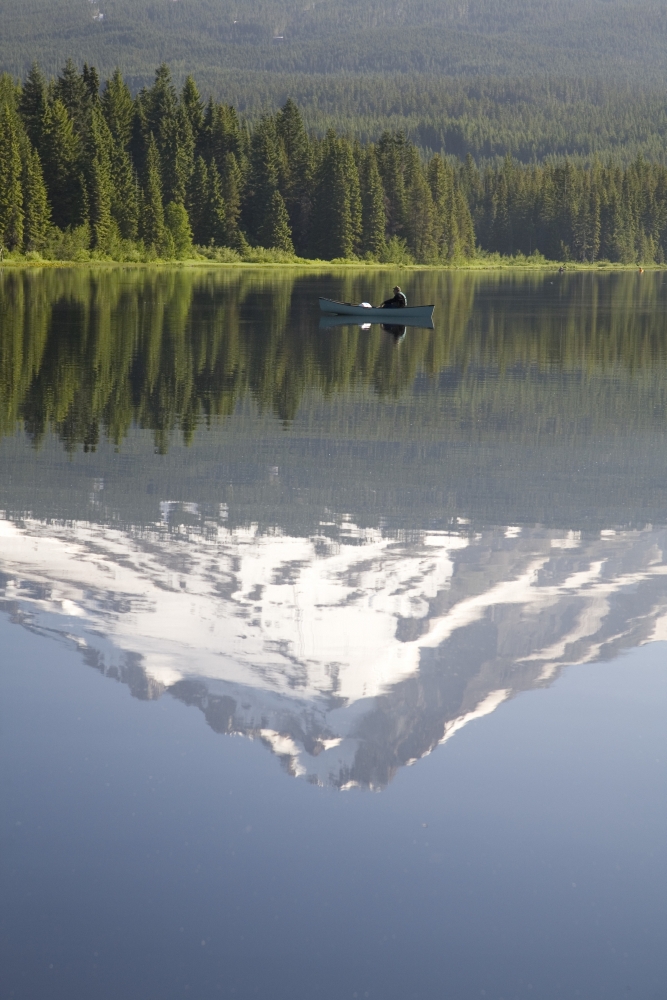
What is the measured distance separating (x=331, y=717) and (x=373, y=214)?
126m

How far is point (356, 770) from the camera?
6.33 metres

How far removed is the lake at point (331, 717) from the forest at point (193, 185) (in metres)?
78.8

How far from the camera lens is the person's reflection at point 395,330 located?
3576cm

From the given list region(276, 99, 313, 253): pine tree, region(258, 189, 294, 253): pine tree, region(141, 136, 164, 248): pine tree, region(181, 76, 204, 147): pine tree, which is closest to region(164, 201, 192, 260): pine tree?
region(141, 136, 164, 248): pine tree

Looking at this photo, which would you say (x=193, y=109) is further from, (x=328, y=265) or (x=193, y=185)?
(x=328, y=265)

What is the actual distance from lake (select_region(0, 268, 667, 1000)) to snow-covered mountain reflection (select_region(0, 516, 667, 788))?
3cm

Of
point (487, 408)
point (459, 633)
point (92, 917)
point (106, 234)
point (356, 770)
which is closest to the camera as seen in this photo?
point (92, 917)

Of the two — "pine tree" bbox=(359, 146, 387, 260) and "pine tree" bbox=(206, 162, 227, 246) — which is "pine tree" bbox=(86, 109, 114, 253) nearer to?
"pine tree" bbox=(206, 162, 227, 246)

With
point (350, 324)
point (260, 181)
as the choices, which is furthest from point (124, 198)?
point (350, 324)

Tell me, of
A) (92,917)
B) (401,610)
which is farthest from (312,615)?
(92,917)

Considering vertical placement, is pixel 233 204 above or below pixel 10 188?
above

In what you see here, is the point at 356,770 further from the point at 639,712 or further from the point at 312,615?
the point at 312,615

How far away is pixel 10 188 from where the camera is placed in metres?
87.2

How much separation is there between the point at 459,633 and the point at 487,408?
11.9m
